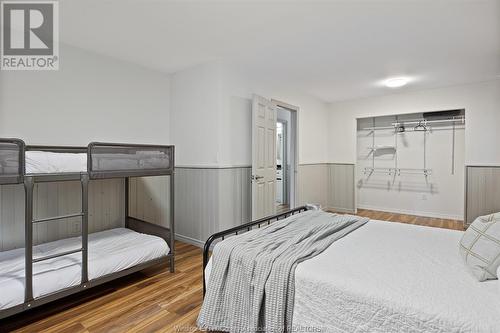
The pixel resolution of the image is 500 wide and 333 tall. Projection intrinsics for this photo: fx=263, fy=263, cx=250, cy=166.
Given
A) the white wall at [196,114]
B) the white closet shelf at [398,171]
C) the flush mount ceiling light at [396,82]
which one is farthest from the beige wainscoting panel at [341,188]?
the white wall at [196,114]

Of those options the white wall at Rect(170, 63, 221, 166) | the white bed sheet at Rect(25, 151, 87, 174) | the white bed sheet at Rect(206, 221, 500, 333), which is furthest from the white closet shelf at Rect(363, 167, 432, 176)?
the white bed sheet at Rect(25, 151, 87, 174)

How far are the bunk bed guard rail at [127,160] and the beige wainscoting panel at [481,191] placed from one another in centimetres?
494

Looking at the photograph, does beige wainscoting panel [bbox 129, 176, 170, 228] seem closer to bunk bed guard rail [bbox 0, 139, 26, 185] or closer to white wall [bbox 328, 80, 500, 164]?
bunk bed guard rail [bbox 0, 139, 26, 185]

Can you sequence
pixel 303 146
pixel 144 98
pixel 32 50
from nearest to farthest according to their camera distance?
pixel 32 50, pixel 144 98, pixel 303 146

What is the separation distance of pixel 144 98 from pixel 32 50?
1.27 metres

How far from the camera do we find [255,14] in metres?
2.40

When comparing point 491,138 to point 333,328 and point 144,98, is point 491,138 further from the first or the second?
point 144,98

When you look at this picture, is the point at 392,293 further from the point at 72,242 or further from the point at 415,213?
the point at 415,213

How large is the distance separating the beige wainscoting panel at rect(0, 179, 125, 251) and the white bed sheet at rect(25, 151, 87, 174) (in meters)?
0.93

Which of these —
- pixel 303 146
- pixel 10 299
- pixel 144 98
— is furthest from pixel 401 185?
pixel 10 299

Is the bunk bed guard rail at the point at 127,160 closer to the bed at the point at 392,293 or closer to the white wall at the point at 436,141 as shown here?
the bed at the point at 392,293

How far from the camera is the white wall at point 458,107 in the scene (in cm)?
439

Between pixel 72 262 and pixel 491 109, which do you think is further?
pixel 491 109

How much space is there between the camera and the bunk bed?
1.89 metres
